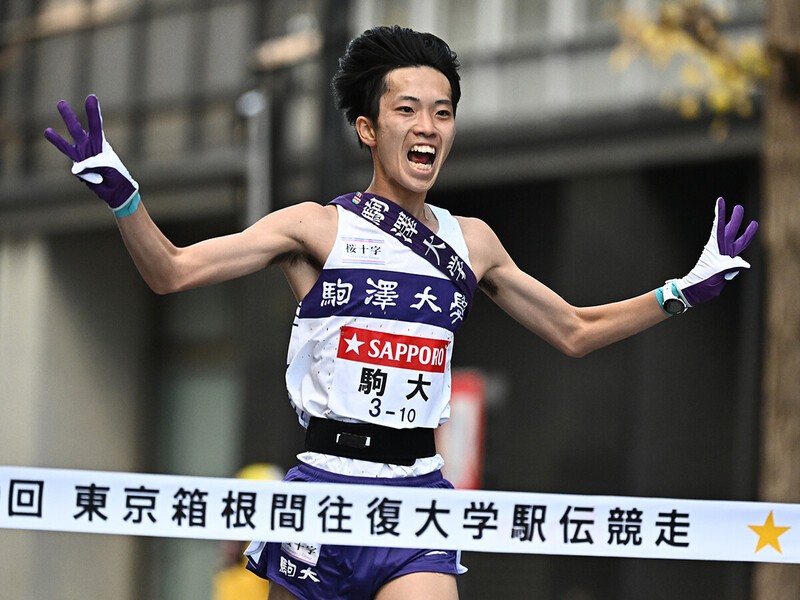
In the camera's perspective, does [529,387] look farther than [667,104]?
Yes

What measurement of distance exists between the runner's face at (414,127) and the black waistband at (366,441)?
0.67 m

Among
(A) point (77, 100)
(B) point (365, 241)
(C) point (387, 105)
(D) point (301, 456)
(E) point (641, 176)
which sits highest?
(A) point (77, 100)

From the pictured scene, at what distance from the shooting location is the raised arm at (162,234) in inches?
156

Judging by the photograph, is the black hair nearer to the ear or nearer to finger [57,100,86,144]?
the ear

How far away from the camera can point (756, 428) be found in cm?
1376

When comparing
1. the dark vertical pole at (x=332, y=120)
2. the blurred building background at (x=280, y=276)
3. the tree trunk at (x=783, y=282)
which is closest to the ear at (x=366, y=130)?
the tree trunk at (x=783, y=282)

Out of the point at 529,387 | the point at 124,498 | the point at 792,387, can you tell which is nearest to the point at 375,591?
the point at 124,498

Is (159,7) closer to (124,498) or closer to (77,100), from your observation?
(77,100)

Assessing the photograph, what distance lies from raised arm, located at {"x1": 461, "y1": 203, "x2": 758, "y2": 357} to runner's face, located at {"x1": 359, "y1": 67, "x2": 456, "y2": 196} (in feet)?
0.89

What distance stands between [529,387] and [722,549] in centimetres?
1064

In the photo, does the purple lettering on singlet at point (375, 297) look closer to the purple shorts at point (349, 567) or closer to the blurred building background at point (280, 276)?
the purple shorts at point (349, 567)

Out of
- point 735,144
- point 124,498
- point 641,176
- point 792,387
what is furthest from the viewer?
point 641,176

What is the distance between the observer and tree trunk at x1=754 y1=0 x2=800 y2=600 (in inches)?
319

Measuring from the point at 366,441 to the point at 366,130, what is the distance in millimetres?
889
